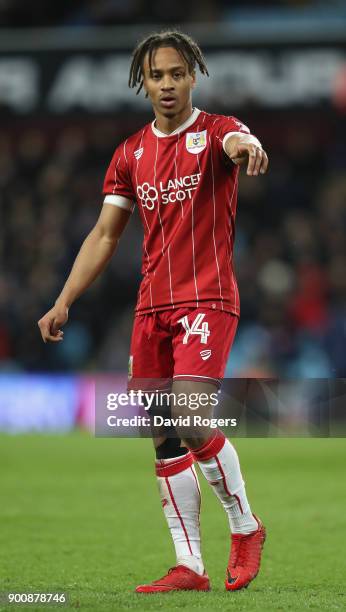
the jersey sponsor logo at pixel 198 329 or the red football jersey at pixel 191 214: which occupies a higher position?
the red football jersey at pixel 191 214

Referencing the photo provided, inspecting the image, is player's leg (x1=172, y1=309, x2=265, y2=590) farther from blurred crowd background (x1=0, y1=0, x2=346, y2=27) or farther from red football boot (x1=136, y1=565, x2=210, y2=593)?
blurred crowd background (x1=0, y1=0, x2=346, y2=27)

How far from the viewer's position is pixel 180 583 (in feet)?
14.6

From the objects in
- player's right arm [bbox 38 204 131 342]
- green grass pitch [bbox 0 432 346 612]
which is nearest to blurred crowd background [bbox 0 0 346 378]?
green grass pitch [bbox 0 432 346 612]

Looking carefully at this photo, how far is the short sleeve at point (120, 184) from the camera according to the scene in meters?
4.69

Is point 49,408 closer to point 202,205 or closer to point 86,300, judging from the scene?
point 86,300

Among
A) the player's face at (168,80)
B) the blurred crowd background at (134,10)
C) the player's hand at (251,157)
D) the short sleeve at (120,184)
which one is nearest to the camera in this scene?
the player's hand at (251,157)

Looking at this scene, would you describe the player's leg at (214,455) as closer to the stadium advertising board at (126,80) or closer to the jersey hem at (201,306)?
the jersey hem at (201,306)

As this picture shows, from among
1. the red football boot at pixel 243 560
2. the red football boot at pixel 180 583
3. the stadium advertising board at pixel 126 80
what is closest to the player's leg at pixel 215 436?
the red football boot at pixel 243 560

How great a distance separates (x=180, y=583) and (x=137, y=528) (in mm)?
2031

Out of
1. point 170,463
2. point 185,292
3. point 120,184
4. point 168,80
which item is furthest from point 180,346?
point 168,80

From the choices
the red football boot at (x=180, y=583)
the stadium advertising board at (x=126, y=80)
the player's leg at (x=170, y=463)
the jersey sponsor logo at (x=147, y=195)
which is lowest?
the red football boot at (x=180, y=583)

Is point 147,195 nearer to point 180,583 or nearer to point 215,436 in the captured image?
point 215,436

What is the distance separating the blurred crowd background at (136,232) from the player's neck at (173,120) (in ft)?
24.4

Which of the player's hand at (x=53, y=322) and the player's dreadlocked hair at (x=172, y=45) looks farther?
the player's hand at (x=53, y=322)
